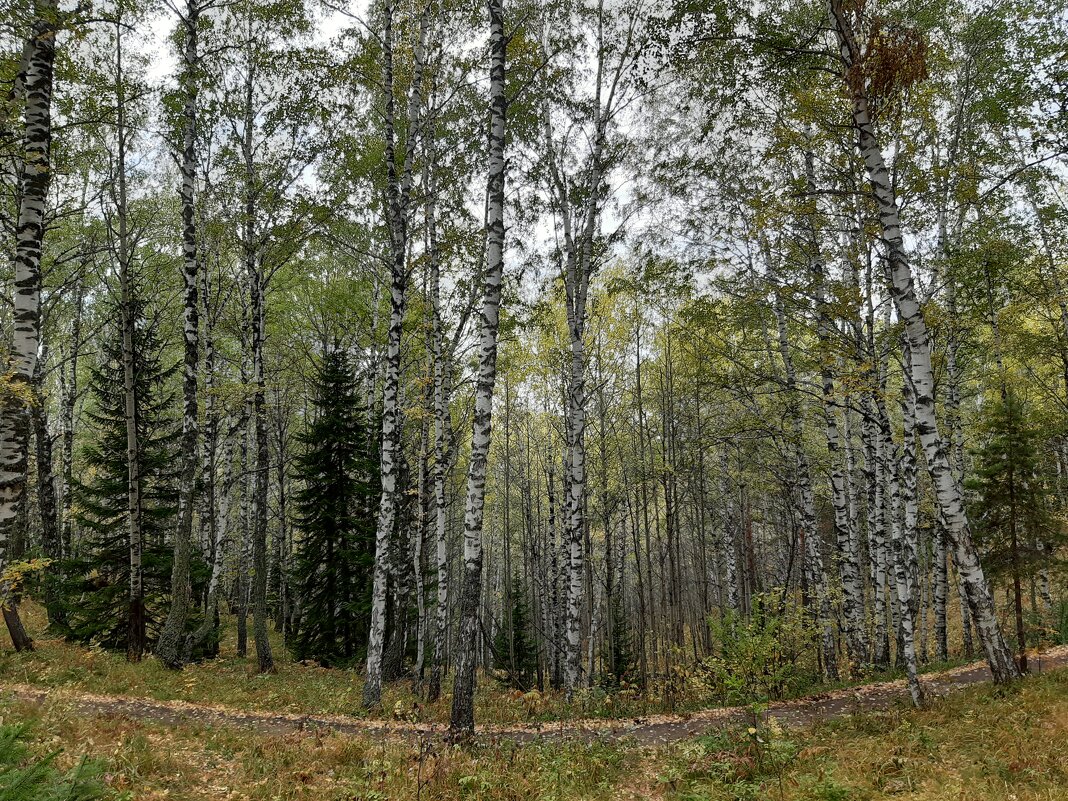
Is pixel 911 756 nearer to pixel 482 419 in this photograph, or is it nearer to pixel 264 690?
pixel 482 419

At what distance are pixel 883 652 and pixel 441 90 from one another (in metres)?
19.6

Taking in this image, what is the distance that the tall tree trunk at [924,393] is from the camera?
715 cm

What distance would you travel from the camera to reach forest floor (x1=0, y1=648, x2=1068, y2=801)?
5242mm

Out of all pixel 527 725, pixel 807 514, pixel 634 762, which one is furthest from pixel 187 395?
pixel 807 514

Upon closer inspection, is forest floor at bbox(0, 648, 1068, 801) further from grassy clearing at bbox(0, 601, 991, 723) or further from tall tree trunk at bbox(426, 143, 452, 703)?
tall tree trunk at bbox(426, 143, 452, 703)

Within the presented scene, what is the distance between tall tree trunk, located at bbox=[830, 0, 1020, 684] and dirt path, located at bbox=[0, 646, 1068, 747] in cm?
178

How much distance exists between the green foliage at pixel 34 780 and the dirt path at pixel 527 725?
4865 millimetres

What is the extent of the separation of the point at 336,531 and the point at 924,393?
55.2 feet

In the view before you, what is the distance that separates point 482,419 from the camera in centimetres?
789

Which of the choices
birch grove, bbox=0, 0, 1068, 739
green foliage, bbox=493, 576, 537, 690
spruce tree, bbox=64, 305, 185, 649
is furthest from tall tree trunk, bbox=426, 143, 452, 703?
green foliage, bbox=493, 576, 537, 690

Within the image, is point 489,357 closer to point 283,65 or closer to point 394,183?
point 394,183

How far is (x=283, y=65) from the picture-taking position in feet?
42.7

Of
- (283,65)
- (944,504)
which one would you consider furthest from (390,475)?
(283,65)

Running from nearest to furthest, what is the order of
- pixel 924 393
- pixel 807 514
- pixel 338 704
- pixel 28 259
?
pixel 28 259
pixel 924 393
pixel 338 704
pixel 807 514
